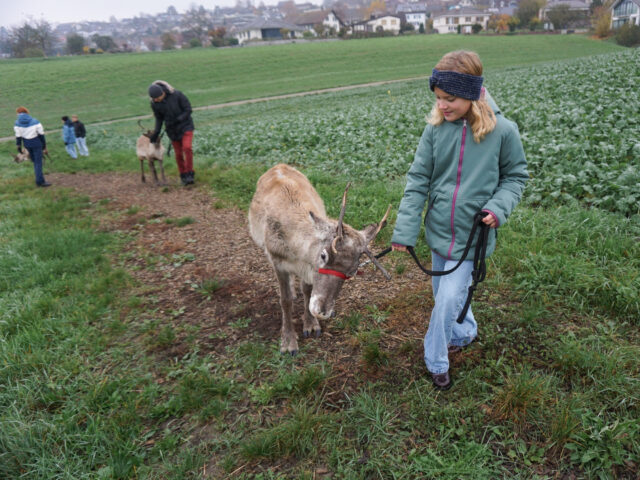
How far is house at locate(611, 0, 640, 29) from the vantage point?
57741 millimetres

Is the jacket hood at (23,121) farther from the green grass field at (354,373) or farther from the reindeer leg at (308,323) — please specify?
the reindeer leg at (308,323)

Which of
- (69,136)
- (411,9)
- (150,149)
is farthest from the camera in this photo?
(411,9)

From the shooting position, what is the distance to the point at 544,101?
42.1 feet

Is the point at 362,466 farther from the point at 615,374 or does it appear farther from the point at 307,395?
the point at 615,374

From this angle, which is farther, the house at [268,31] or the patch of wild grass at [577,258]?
the house at [268,31]

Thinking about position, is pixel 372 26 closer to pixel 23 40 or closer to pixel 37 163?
pixel 23 40

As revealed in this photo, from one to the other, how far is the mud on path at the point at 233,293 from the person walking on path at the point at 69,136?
990cm

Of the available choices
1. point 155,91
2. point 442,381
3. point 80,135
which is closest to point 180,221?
point 155,91

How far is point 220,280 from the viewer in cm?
582

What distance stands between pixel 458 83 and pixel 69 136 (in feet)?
57.5

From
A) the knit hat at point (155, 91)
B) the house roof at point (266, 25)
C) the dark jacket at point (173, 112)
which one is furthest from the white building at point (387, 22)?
the knit hat at point (155, 91)

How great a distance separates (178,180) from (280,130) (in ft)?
16.5

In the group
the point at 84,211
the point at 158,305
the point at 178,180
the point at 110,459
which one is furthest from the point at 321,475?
the point at 178,180

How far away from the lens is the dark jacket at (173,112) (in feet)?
31.8
